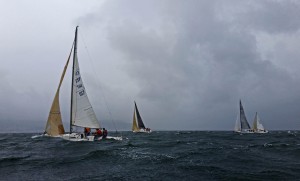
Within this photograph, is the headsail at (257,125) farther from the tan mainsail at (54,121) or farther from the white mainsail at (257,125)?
the tan mainsail at (54,121)

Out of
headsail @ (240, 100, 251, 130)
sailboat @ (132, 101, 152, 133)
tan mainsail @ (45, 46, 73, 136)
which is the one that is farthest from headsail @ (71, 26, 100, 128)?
headsail @ (240, 100, 251, 130)

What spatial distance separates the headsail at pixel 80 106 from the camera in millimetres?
38844

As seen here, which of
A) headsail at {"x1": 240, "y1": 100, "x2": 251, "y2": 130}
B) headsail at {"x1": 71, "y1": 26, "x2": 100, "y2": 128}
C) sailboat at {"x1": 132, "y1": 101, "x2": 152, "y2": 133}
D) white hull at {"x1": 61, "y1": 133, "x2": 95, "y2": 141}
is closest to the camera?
white hull at {"x1": 61, "y1": 133, "x2": 95, "y2": 141}

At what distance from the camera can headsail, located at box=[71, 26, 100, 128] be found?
38844 mm

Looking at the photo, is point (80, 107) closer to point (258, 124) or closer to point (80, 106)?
point (80, 106)

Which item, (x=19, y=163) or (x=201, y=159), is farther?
(x=201, y=159)

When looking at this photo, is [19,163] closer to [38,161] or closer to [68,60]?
[38,161]

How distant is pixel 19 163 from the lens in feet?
66.6

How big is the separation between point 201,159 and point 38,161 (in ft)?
39.4

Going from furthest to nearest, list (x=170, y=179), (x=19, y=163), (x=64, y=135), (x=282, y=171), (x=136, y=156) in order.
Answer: (x=64, y=135) < (x=136, y=156) < (x=19, y=163) < (x=282, y=171) < (x=170, y=179)

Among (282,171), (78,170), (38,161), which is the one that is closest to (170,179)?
(78,170)

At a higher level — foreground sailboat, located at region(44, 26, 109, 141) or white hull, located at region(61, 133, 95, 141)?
foreground sailboat, located at region(44, 26, 109, 141)

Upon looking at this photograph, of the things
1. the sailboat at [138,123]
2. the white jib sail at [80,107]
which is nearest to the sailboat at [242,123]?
the sailboat at [138,123]

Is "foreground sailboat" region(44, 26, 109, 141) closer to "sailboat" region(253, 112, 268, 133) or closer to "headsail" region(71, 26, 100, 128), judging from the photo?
"headsail" region(71, 26, 100, 128)
